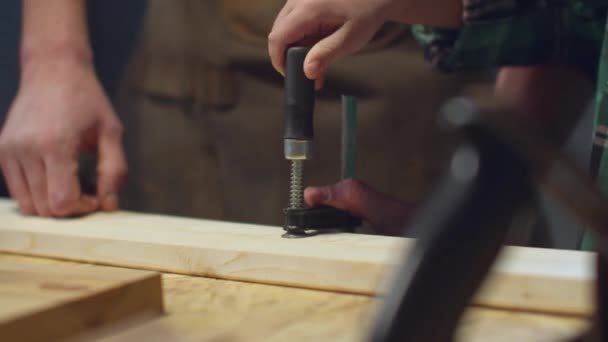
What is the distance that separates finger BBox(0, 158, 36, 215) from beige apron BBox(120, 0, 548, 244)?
0.59 m

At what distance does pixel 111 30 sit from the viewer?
4.41 ft

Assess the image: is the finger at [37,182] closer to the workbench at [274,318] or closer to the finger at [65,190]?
the finger at [65,190]

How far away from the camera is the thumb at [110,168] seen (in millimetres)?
886

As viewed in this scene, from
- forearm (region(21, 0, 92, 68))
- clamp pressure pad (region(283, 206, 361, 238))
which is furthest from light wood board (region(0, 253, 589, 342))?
forearm (region(21, 0, 92, 68))

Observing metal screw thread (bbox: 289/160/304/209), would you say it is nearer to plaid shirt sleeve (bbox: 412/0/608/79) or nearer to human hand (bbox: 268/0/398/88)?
human hand (bbox: 268/0/398/88)

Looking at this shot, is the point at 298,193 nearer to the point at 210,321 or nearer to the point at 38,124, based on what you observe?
the point at 210,321

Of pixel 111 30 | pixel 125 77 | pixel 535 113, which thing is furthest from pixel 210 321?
pixel 125 77

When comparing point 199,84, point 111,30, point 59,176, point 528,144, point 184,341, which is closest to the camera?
point 528,144

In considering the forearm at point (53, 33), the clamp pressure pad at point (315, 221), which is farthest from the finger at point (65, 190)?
the clamp pressure pad at point (315, 221)

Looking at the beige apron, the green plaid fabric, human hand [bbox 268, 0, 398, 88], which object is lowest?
the beige apron

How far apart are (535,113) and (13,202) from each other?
0.78 meters

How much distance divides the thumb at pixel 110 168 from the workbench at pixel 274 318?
0.30m

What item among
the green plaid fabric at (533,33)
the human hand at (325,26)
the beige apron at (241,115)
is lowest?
the beige apron at (241,115)

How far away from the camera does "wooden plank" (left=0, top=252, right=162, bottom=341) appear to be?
441mm
